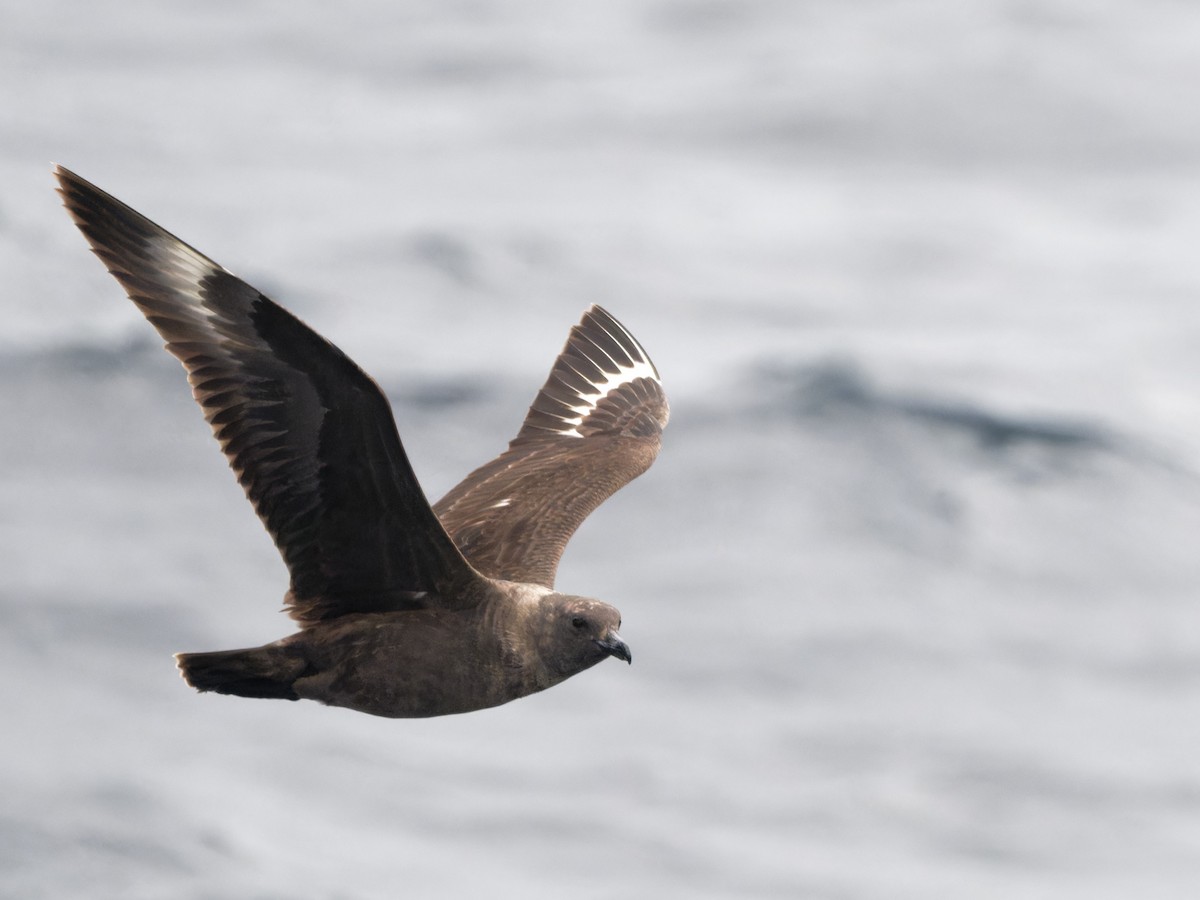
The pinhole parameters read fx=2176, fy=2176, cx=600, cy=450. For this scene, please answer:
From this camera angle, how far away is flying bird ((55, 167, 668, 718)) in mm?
10195

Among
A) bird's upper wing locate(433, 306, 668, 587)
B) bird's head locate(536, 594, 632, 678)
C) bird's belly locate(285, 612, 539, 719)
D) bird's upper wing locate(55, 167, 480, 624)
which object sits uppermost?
bird's upper wing locate(433, 306, 668, 587)

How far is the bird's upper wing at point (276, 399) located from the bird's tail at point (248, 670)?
1.92 feet

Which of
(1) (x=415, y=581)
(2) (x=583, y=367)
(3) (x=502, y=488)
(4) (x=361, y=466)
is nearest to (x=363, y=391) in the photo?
(4) (x=361, y=466)

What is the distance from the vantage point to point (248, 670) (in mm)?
10883

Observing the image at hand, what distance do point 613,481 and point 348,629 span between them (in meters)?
2.89

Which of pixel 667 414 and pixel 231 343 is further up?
pixel 667 414

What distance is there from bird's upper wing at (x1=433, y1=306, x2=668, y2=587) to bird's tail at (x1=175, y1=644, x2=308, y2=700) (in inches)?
58.1

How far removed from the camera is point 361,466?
1041 cm

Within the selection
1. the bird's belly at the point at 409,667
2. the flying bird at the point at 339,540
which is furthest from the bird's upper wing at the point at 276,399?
the bird's belly at the point at 409,667

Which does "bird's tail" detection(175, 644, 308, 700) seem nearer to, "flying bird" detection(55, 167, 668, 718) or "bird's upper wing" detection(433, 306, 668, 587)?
"flying bird" detection(55, 167, 668, 718)

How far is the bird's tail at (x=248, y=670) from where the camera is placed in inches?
423

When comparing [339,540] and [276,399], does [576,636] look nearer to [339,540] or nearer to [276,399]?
[339,540]

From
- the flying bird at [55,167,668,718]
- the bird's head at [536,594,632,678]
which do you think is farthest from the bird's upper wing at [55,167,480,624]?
the bird's head at [536,594,632,678]

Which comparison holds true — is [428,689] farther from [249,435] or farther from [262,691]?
[249,435]
